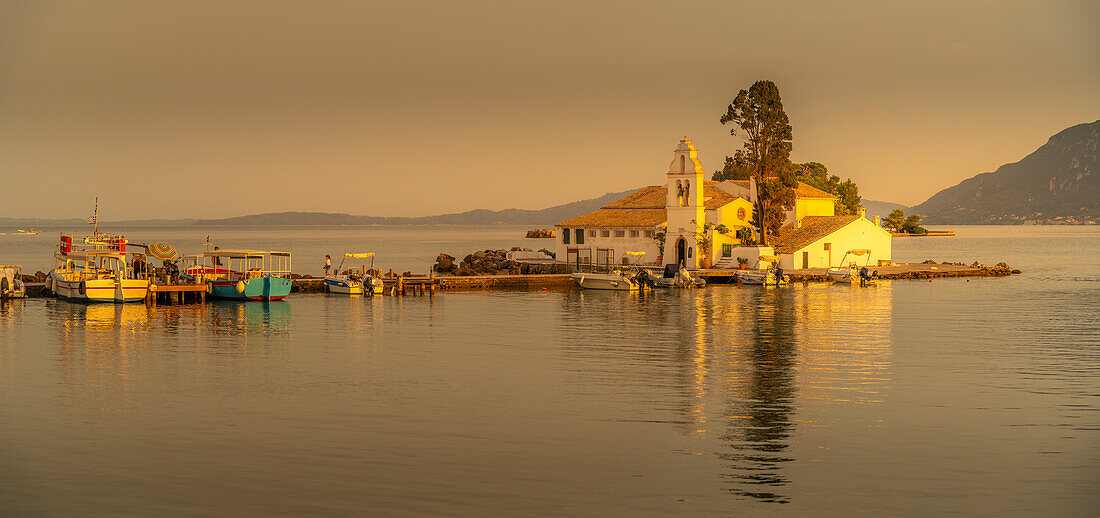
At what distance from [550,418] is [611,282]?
174 ft

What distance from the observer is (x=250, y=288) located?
67875mm

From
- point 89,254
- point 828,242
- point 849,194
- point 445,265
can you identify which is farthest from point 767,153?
point 849,194

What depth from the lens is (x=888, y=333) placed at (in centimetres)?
4812

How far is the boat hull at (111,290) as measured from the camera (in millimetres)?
65625

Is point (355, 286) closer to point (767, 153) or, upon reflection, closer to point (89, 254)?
point (89, 254)

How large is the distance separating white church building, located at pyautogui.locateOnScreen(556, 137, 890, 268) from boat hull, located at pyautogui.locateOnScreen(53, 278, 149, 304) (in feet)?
129

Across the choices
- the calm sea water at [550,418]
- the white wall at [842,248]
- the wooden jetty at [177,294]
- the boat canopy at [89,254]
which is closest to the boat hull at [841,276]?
the white wall at [842,248]

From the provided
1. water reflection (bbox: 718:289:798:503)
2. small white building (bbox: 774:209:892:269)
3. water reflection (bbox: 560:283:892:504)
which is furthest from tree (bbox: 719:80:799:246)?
water reflection (bbox: 718:289:798:503)

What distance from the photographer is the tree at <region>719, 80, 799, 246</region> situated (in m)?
88.8

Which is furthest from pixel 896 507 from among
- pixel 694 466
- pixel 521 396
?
pixel 521 396

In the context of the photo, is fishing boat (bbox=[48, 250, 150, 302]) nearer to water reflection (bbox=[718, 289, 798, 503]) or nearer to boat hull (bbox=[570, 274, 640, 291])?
boat hull (bbox=[570, 274, 640, 291])

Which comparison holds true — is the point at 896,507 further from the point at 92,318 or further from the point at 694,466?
the point at 92,318

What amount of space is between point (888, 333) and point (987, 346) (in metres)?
5.23

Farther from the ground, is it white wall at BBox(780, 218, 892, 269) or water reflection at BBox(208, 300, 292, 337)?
white wall at BBox(780, 218, 892, 269)
